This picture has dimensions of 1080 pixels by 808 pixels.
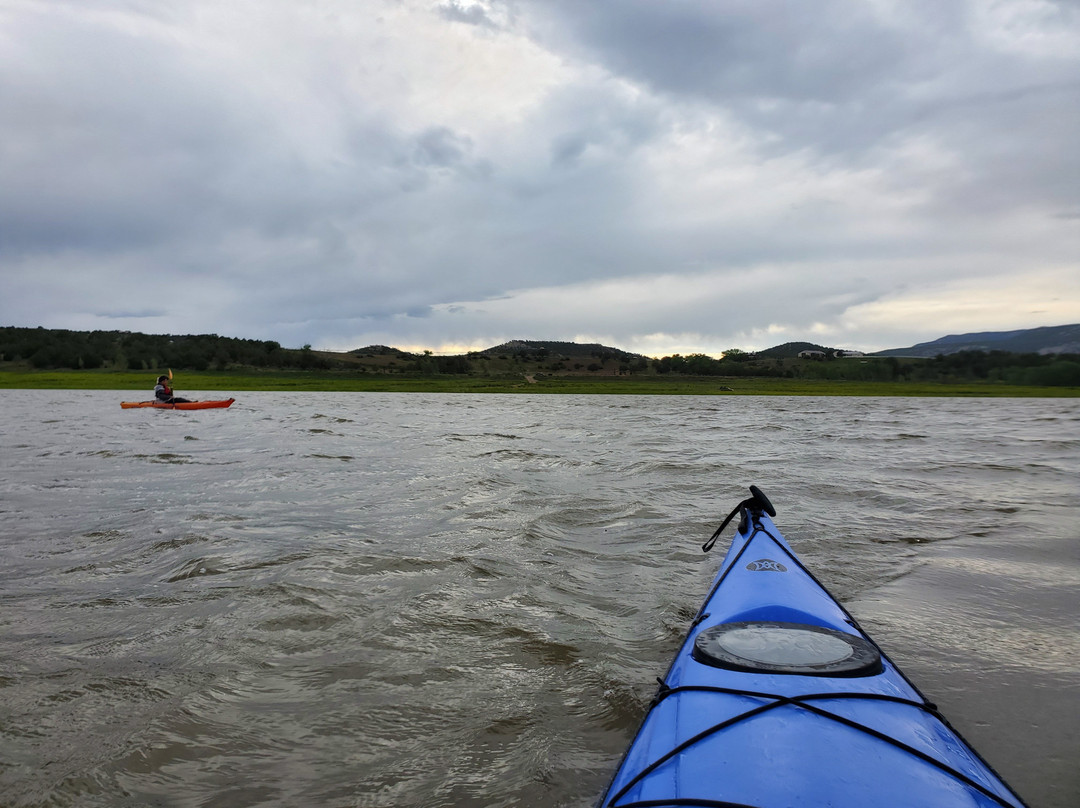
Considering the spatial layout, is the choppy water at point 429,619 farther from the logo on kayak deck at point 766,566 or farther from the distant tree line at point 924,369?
the distant tree line at point 924,369

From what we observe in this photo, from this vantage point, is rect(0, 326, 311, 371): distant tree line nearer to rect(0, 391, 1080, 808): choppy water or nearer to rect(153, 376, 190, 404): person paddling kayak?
rect(153, 376, 190, 404): person paddling kayak

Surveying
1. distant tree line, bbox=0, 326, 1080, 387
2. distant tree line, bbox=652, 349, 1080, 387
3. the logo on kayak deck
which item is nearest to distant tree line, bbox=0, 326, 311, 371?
distant tree line, bbox=0, 326, 1080, 387

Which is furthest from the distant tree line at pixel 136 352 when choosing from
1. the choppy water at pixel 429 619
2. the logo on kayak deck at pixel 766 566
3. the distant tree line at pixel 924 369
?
the logo on kayak deck at pixel 766 566

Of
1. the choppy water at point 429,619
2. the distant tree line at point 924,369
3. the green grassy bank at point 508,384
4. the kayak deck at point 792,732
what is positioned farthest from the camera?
the distant tree line at point 924,369

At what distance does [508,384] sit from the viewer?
87375 mm

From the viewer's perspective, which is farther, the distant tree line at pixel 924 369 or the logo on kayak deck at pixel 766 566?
the distant tree line at pixel 924 369

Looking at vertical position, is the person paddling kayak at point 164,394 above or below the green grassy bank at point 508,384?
below

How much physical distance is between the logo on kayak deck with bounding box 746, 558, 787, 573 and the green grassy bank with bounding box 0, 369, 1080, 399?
6902 cm

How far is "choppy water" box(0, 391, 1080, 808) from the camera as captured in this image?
138 inches

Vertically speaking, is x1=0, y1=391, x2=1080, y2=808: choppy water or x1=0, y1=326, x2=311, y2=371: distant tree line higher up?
x1=0, y1=326, x2=311, y2=371: distant tree line

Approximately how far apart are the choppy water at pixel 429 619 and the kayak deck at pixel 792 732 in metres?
0.81

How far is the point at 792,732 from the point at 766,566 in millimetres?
2546

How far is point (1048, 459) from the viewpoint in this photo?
54.9 ft

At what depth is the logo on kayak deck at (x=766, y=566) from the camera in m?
5.01
